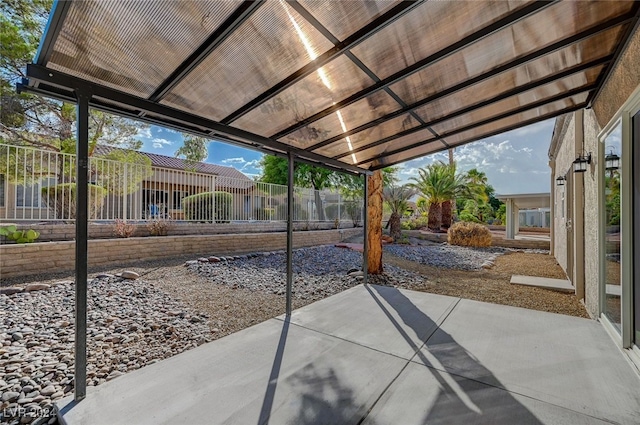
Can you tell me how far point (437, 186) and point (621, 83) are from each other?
1301cm

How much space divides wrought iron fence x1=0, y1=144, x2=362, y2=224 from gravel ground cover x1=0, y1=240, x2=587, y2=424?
6.03ft

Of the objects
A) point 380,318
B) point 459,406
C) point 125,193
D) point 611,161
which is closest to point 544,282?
point 611,161

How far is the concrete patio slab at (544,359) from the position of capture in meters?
2.19

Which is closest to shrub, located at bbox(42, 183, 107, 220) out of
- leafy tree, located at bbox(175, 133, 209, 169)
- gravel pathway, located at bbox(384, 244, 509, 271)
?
leafy tree, located at bbox(175, 133, 209, 169)

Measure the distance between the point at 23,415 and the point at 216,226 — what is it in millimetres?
7680

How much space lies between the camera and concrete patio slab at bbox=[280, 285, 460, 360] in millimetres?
3212

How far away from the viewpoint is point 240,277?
6.43 m

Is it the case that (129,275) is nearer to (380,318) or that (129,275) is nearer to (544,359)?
(380,318)

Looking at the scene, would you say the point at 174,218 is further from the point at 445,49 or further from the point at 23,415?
the point at 445,49

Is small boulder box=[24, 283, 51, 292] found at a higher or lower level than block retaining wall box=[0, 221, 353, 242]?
lower

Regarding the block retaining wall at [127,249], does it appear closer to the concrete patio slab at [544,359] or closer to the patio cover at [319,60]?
the patio cover at [319,60]

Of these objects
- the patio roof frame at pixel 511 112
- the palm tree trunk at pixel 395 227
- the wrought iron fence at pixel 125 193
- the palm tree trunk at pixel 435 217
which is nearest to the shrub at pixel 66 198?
the wrought iron fence at pixel 125 193

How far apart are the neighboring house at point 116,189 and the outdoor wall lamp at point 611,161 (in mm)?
9409

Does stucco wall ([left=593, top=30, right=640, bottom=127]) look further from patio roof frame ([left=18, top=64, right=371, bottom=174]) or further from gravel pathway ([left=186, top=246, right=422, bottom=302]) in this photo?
gravel pathway ([left=186, top=246, right=422, bottom=302])
